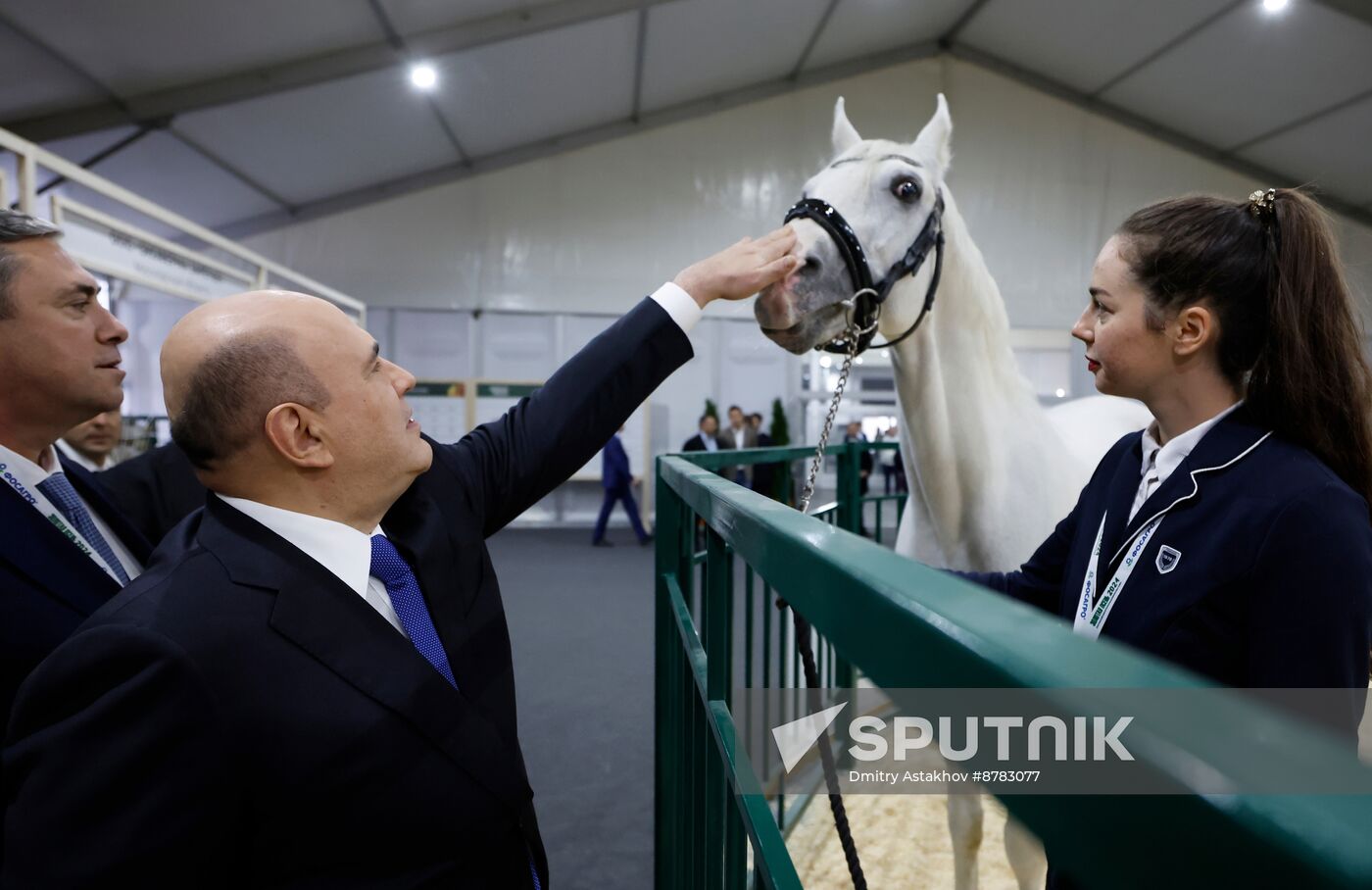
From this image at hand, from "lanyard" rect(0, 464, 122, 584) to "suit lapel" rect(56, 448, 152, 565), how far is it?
0.49 feet

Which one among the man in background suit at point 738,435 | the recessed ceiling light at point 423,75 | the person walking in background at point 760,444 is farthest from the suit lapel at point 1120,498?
the recessed ceiling light at point 423,75

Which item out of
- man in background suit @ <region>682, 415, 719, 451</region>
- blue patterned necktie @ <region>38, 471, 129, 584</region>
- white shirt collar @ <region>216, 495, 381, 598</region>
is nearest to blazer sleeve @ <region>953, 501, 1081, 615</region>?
white shirt collar @ <region>216, 495, 381, 598</region>

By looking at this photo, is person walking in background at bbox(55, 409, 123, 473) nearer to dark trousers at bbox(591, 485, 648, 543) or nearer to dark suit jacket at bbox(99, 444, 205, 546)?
dark suit jacket at bbox(99, 444, 205, 546)

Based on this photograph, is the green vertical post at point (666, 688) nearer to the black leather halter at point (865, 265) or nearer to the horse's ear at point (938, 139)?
the black leather halter at point (865, 265)

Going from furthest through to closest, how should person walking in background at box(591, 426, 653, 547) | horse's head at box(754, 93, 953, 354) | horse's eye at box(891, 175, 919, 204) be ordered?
person walking in background at box(591, 426, 653, 547), horse's eye at box(891, 175, 919, 204), horse's head at box(754, 93, 953, 354)

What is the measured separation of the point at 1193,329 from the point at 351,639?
1.11 metres

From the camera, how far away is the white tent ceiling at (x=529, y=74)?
6223 millimetres

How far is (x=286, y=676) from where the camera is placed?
2.51 ft

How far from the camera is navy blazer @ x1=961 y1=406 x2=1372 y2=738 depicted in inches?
29.8

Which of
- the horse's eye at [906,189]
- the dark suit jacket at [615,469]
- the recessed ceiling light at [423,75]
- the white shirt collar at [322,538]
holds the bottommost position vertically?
the dark suit jacket at [615,469]

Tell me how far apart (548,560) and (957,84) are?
930 cm

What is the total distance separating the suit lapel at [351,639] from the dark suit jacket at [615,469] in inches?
296

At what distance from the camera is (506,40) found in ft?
24.1

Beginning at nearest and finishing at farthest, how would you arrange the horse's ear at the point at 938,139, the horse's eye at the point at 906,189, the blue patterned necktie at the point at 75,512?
1. the blue patterned necktie at the point at 75,512
2. the horse's eye at the point at 906,189
3. the horse's ear at the point at 938,139
